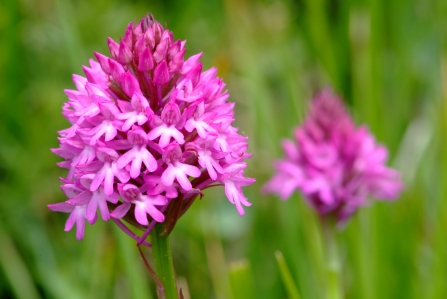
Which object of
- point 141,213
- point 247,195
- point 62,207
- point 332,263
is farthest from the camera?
point 247,195

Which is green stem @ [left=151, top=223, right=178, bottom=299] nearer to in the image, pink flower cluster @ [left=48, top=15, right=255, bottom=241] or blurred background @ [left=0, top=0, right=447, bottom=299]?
pink flower cluster @ [left=48, top=15, right=255, bottom=241]

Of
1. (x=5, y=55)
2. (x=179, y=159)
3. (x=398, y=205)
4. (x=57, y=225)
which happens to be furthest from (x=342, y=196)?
(x=5, y=55)

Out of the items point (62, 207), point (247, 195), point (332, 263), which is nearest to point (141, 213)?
point (62, 207)

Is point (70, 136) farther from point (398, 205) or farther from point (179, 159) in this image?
point (398, 205)

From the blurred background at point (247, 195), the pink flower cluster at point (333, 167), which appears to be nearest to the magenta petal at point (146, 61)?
the blurred background at point (247, 195)

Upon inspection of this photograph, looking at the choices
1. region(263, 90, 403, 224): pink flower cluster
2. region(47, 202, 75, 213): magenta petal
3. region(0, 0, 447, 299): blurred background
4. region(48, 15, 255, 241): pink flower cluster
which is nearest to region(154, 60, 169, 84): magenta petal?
region(48, 15, 255, 241): pink flower cluster

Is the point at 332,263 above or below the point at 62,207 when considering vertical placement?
below

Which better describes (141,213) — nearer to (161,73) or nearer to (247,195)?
(161,73)
